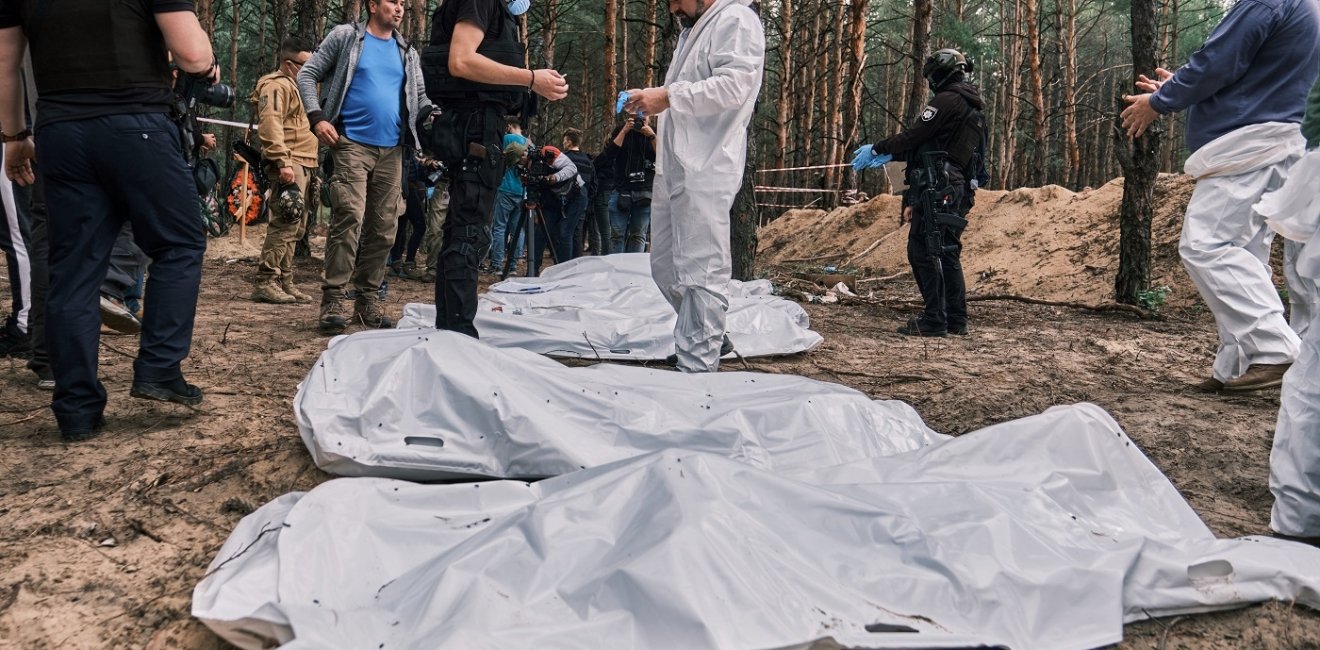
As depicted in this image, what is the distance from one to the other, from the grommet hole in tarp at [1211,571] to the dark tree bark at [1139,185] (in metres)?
5.49

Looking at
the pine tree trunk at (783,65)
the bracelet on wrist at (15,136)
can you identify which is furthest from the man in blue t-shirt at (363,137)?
the pine tree trunk at (783,65)

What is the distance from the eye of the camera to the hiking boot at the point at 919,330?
244 inches

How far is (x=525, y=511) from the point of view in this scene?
214 centimetres

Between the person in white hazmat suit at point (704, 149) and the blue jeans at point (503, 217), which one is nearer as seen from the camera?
the person in white hazmat suit at point (704, 149)

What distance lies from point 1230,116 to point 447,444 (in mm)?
3702

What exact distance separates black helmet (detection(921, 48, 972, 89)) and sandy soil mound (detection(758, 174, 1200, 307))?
3.18 meters

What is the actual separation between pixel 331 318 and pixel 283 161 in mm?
1877

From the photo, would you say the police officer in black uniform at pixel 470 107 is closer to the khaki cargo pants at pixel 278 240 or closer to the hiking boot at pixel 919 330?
the khaki cargo pants at pixel 278 240

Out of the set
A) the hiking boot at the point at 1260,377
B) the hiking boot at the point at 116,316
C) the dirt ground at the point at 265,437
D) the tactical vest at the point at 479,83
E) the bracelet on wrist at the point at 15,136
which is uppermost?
the tactical vest at the point at 479,83

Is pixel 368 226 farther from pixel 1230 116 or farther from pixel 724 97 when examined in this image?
pixel 1230 116

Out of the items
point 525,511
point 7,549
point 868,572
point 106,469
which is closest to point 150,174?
point 106,469

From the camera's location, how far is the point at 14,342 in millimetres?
4277

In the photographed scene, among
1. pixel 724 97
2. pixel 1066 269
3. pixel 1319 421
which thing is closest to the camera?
pixel 1319 421

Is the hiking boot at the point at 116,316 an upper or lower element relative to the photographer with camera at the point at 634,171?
lower
